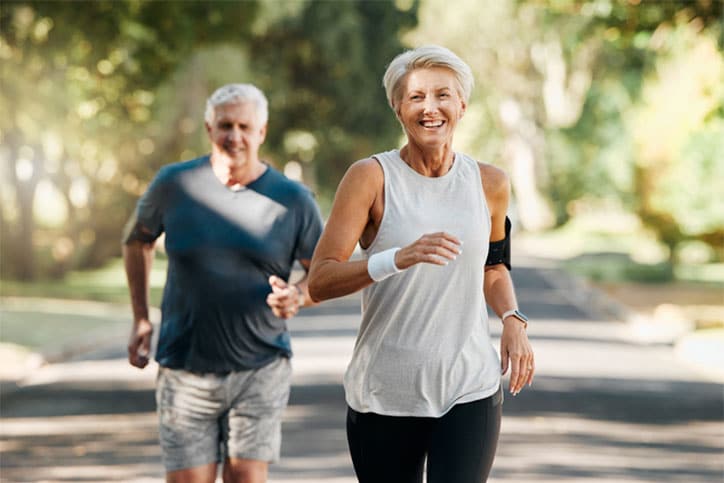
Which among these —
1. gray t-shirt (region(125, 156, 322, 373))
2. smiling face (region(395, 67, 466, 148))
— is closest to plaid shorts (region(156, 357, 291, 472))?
gray t-shirt (region(125, 156, 322, 373))

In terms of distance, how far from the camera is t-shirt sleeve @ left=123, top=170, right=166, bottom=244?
6344 mm

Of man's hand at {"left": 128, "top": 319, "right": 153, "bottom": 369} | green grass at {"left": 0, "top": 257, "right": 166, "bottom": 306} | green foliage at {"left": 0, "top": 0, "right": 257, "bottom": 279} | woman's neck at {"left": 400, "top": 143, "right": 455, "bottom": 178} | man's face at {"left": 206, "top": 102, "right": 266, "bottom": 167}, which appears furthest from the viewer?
green grass at {"left": 0, "top": 257, "right": 166, "bottom": 306}

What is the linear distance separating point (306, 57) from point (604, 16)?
2418 cm

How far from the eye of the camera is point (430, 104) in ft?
15.4

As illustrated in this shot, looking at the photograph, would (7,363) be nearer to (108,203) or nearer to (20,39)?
(20,39)

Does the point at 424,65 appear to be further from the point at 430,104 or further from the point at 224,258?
the point at 224,258

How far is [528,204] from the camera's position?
8006 cm

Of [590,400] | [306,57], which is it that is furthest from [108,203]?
[590,400]

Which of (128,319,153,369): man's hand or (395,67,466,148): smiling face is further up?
(395,67,466,148): smiling face

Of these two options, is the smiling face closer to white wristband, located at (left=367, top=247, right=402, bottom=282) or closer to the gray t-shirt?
white wristband, located at (left=367, top=247, right=402, bottom=282)

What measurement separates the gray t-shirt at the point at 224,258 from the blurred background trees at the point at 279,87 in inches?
477

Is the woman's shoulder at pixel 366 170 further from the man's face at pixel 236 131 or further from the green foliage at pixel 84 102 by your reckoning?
the green foliage at pixel 84 102

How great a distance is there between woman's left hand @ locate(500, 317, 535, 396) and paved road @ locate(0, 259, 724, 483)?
505cm

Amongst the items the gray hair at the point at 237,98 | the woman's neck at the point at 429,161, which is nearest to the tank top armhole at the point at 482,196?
the woman's neck at the point at 429,161
